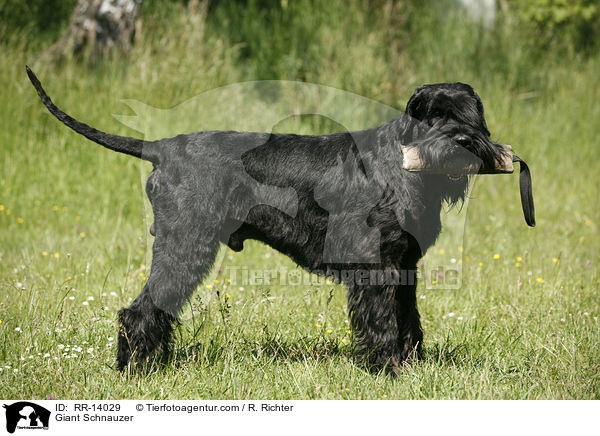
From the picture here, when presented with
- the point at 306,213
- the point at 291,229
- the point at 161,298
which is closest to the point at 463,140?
the point at 306,213

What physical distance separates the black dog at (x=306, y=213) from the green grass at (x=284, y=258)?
0.31m

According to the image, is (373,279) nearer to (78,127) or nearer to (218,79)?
(78,127)

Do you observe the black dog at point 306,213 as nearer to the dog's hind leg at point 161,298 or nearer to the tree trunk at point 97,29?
the dog's hind leg at point 161,298

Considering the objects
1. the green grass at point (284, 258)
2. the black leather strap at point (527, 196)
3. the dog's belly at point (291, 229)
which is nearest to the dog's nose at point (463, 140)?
the black leather strap at point (527, 196)

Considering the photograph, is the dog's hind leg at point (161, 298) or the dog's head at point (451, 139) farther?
the dog's hind leg at point (161, 298)

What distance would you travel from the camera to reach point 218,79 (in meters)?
9.02

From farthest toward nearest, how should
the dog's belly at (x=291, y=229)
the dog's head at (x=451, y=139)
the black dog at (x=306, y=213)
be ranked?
the dog's belly at (x=291, y=229) < the black dog at (x=306, y=213) < the dog's head at (x=451, y=139)

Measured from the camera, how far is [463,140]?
322 centimetres

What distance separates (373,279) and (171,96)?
5509 millimetres

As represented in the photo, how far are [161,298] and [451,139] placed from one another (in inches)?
80.1
